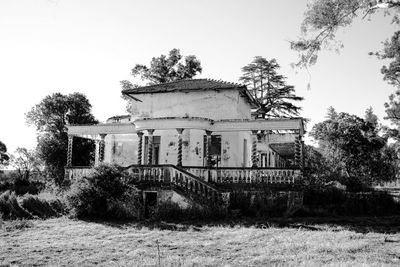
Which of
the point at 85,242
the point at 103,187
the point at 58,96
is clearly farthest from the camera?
the point at 58,96

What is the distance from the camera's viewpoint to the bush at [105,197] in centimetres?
1667

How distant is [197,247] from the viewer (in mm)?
11258

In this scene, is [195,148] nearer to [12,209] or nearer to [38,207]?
[38,207]

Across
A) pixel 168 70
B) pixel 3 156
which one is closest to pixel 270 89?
pixel 168 70

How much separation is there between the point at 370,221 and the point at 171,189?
790cm

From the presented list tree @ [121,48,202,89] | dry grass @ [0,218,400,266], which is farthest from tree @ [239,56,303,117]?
dry grass @ [0,218,400,266]

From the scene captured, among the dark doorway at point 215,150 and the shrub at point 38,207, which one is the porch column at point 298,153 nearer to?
the dark doorway at point 215,150

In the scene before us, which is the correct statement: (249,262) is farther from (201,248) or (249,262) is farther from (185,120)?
(185,120)

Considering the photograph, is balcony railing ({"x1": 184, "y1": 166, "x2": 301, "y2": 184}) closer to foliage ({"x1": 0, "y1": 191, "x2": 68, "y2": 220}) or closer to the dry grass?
the dry grass

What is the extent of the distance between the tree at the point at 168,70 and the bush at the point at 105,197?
2344cm

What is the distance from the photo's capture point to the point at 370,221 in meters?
15.5

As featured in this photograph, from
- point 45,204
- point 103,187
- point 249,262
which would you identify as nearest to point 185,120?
point 103,187

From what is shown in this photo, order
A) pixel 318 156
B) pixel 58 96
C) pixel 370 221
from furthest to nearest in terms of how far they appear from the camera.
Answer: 1. pixel 318 156
2. pixel 58 96
3. pixel 370 221

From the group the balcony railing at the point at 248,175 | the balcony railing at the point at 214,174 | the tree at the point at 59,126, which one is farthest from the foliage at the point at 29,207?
the tree at the point at 59,126
